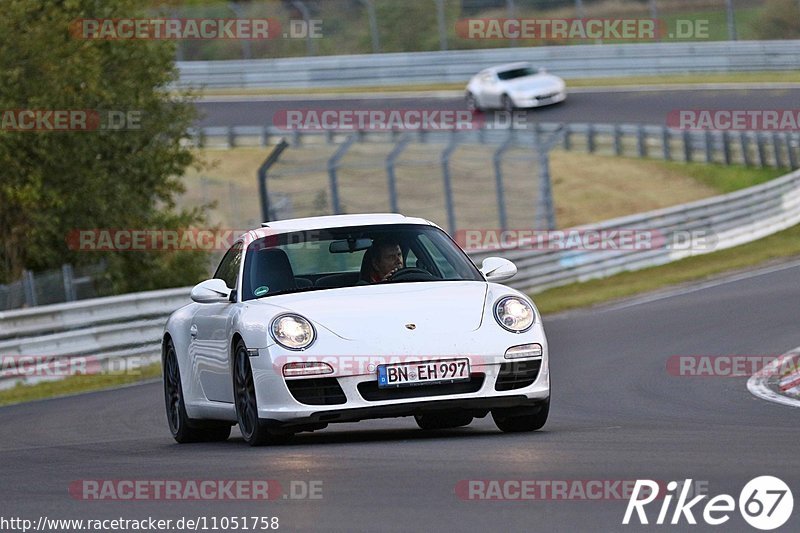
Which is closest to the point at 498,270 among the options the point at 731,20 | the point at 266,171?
the point at 266,171

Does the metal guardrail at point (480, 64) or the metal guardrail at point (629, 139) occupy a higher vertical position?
the metal guardrail at point (480, 64)

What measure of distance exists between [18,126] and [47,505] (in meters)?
16.5

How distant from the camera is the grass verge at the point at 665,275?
23188 mm

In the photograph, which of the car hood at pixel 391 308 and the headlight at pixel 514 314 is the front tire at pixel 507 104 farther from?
the headlight at pixel 514 314

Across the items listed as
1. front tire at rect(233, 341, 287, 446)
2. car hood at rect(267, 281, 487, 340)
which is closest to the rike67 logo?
car hood at rect(267, 281, 487, 340)

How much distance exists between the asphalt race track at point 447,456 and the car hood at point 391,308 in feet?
2.07

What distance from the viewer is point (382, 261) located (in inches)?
388

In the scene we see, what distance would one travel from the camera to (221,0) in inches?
3206

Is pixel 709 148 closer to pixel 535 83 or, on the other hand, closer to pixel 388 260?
pixel 535 83

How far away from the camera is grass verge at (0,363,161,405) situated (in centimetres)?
1788

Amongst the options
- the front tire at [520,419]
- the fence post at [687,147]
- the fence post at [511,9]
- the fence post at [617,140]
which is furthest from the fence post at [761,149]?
the front tire at [520,419]

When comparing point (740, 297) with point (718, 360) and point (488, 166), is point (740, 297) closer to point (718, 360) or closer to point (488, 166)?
point (718, 360)

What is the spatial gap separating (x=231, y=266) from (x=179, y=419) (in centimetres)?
127

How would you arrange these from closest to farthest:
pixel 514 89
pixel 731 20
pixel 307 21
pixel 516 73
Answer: pixel 731 20 → pixel 514 89 → pixel 516 73 → pixel 307 21
